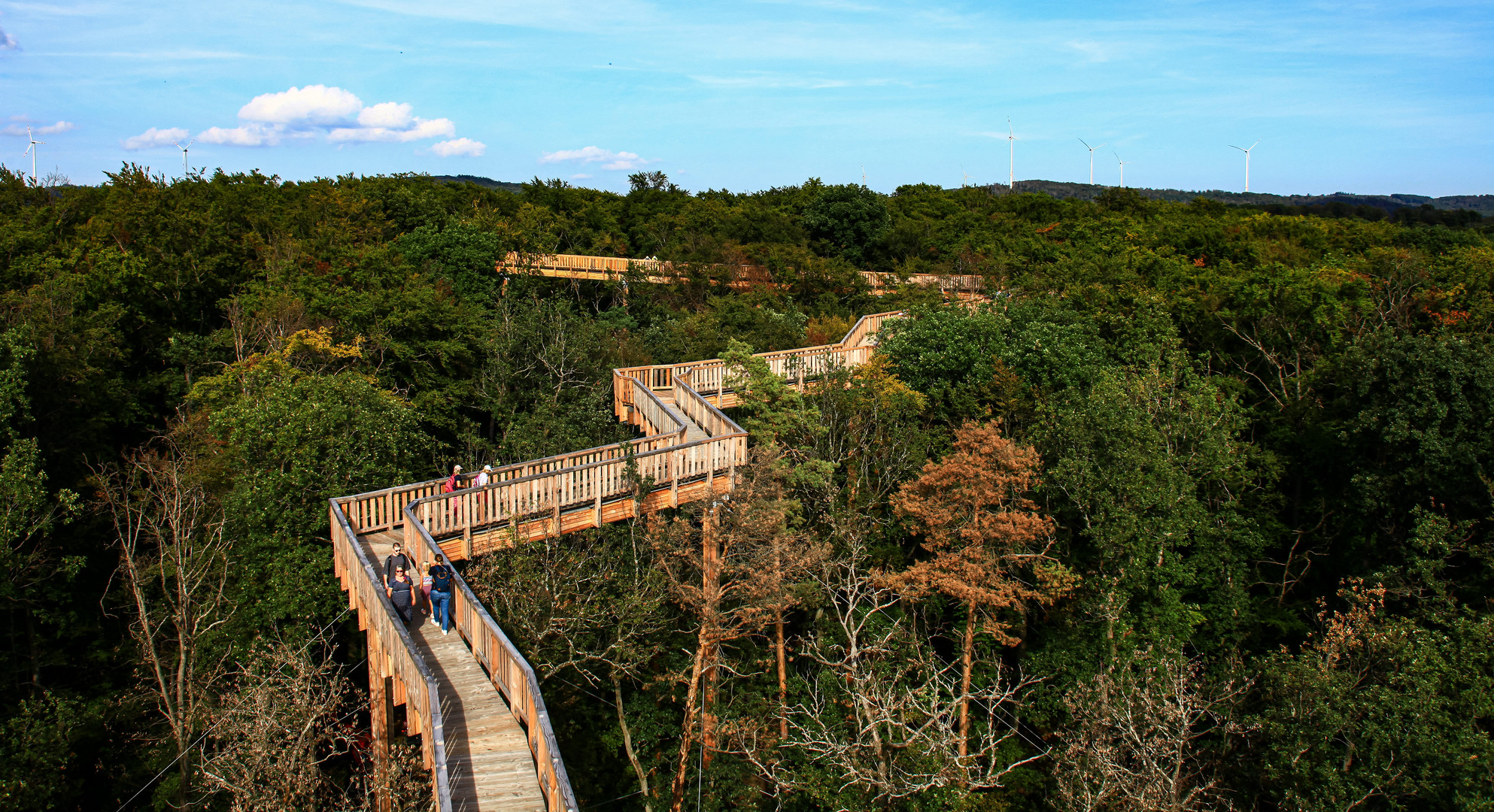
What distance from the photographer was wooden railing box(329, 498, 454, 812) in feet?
31.4

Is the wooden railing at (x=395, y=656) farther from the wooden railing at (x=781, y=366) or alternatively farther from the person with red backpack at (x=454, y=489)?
the wooden railing at (x=781, y=366)

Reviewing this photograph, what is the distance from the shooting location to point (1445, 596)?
59.6 feet

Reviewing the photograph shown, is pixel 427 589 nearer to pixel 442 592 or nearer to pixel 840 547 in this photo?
pixel 442 592

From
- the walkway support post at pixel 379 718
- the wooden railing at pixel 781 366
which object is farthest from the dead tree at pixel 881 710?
the walkway support post at pixel 379 718

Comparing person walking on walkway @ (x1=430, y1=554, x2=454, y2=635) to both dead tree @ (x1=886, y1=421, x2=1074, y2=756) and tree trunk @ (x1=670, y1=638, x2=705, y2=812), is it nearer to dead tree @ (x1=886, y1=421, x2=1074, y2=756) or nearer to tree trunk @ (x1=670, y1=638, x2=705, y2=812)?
tree trunk @ (x1=670, y1=638, x2=705, y2=812)

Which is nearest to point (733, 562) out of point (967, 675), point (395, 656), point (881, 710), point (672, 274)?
point (881, 710)

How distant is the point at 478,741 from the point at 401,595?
9.34 ft

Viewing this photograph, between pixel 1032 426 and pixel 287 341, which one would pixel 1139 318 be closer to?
pixel 1032 426

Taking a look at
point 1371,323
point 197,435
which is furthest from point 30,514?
point 1371,323

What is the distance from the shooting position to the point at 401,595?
1261 centimetres

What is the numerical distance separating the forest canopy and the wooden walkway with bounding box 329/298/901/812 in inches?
36.1

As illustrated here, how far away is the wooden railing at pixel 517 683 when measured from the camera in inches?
376

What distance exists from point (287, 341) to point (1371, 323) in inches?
1320

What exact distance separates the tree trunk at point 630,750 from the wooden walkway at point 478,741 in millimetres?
5829
